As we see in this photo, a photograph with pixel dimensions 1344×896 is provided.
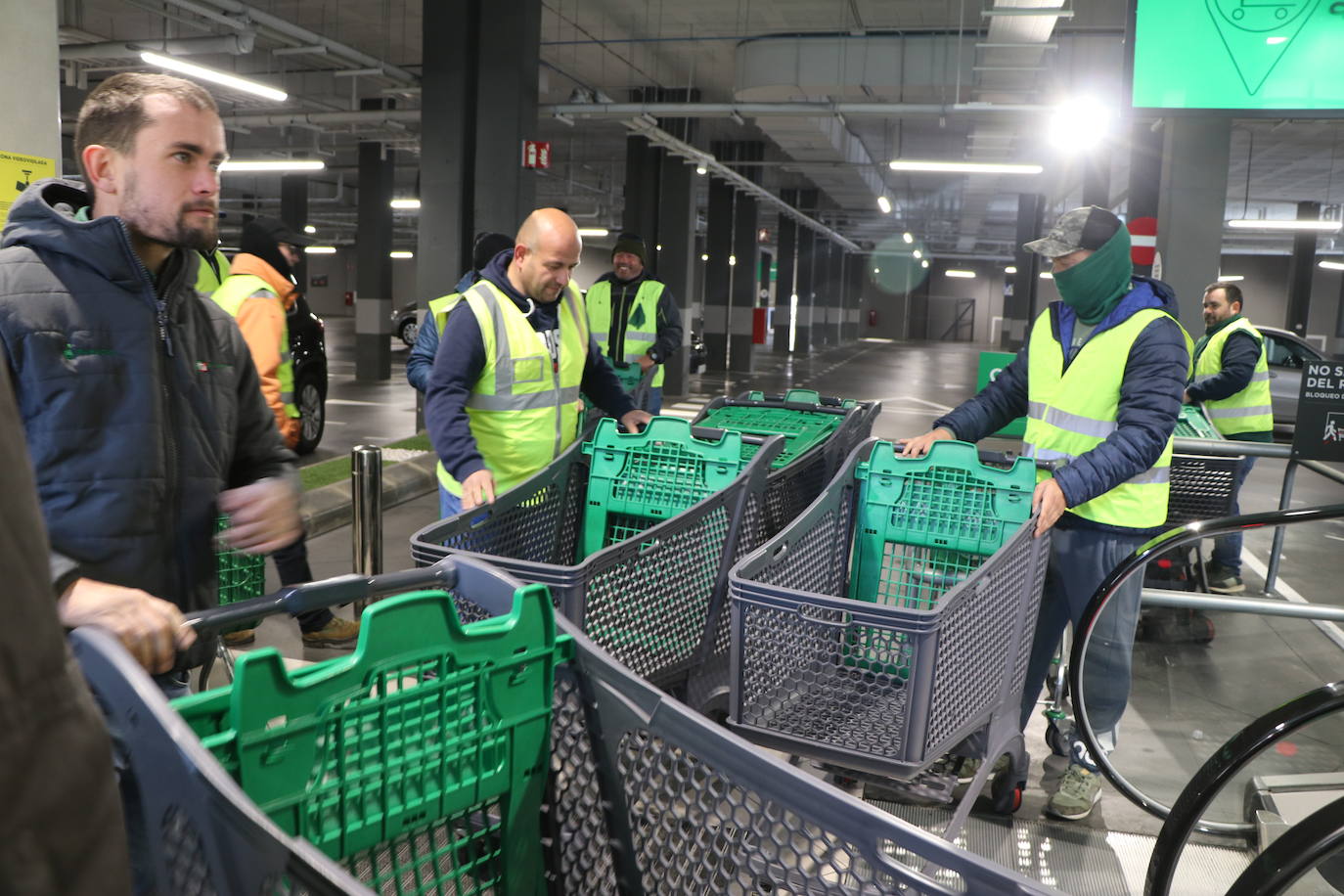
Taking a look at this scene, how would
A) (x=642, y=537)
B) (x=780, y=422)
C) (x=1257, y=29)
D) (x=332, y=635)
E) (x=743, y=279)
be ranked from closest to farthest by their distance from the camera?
(x=642, y=537), (x=780, y=422), (x=332, y=635), (x=1257, y=29), (x=743, y=279)

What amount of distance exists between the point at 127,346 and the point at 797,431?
339 cm

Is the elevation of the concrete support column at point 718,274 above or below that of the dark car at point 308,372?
above

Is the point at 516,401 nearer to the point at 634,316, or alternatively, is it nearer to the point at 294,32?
the point at 634,316

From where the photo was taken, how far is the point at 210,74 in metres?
10.3

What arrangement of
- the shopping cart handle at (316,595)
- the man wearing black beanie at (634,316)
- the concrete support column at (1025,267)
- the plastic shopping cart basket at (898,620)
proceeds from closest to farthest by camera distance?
1. the shopping cart handle at (316,595)
2. the plastic shopping cart basket at (898,620)
3. the man wearing black beanie at (634,316)
4. the concrete support column at (1025,267)

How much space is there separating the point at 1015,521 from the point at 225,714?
260cm

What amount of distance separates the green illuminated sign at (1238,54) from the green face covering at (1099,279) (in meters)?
2.77

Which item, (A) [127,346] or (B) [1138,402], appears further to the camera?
(B) [1138,402]

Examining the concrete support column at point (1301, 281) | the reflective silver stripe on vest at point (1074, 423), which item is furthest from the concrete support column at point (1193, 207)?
the concrete support column at point (1301, 281)

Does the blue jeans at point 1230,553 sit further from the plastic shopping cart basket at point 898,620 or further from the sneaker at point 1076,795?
the plastic shopping cart basket at point 898,620

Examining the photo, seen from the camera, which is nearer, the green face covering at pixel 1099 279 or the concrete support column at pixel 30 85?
the green face covering at pixel 1099 279

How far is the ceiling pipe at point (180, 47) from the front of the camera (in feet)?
37.4

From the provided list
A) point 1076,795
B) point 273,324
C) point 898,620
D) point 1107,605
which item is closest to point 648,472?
point 898,620

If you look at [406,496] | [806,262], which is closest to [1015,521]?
[406,496]
